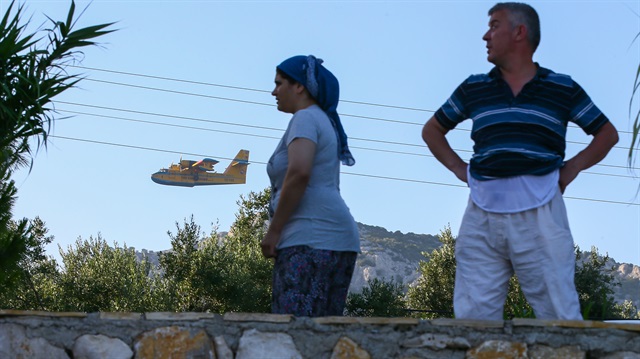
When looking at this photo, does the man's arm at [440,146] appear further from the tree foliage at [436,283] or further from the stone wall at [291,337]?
the tree foliage at [436,283]

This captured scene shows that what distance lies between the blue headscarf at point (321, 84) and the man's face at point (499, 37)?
0.71 meters

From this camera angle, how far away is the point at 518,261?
3762mm

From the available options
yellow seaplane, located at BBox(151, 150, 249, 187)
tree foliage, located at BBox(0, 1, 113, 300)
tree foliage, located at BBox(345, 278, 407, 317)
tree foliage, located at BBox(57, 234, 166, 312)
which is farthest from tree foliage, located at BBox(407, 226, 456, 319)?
yellow seaplane, located at BBox(151, 150, 249, 187)

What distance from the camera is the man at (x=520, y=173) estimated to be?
3.72 meters

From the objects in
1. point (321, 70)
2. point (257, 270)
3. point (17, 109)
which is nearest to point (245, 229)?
point (257, 270)

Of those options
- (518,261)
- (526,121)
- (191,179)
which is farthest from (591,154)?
(191,179)

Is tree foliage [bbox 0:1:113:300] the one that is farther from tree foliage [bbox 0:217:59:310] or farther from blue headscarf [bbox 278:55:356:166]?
tree foliage [bbox 0:217:59:310]

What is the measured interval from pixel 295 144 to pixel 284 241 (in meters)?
0.40

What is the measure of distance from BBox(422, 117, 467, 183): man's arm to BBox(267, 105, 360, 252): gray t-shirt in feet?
1.30

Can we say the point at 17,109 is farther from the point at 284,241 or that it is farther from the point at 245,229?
the point at 245,229

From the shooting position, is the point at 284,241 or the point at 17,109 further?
the point at 17,109

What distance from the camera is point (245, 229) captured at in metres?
33.0

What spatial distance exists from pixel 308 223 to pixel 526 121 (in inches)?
37.7

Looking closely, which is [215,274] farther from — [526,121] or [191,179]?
[191,179]
